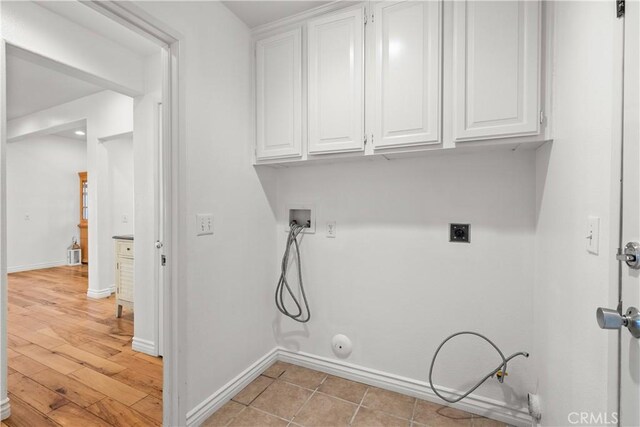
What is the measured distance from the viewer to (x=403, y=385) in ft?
6.08

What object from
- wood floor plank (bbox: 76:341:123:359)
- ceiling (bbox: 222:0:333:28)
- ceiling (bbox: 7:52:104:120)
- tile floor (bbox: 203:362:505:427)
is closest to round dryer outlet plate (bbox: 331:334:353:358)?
tile floor (bbox: 203:362:505:427)

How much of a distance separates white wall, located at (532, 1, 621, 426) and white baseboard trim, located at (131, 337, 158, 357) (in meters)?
2.67

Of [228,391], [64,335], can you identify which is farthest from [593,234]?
[64,335]

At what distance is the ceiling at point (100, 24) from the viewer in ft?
6.34

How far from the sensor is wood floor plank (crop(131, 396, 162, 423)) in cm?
171

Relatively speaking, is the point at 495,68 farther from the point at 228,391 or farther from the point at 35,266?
the point at 35,266

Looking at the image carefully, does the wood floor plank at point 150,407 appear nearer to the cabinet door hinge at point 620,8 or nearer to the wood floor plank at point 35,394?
the wood floor plank at point 35,394

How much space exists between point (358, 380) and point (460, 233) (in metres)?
1.19

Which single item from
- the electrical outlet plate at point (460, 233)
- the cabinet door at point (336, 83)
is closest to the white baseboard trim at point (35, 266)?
the cabinet door at point (336, 83)

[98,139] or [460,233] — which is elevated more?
[98,139]

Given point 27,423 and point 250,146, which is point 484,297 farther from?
point 27,423

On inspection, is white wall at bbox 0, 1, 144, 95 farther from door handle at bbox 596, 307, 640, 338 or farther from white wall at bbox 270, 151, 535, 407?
door handle at bbox 596, 307, 640, 338

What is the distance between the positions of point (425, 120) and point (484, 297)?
41.5 inches

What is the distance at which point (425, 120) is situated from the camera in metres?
1.51
